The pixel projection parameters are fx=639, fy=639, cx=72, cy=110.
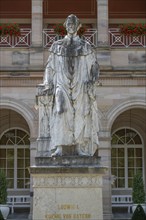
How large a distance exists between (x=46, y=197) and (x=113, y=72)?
12.7 meters

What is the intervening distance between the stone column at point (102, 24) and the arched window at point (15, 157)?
5.17 meters

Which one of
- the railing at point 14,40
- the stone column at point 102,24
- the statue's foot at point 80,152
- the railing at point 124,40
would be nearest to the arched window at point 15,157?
the railing at point 14,40

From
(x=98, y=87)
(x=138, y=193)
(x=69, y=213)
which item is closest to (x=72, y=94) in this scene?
(x=69, y=213)

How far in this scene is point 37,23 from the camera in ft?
72.7

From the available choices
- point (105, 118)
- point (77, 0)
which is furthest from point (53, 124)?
point (77, 0)

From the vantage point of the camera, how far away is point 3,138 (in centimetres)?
2461

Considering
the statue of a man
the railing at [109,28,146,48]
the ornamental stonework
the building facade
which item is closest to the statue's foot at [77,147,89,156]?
the statue of a man

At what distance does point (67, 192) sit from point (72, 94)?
151cm

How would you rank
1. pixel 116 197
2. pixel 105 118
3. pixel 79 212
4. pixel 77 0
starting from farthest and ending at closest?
pixel 77 0
pixel 116 197
pixel 105 118
pixel 79 212

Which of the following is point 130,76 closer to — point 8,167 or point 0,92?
point 0,92

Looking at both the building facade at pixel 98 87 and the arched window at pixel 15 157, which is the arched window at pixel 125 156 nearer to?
the building facade at pixel 98 87

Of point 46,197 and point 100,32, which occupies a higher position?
point 100,32

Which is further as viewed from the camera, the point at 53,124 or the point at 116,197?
the point at 116,197

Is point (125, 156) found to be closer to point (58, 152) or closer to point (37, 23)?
point (37, 23)
